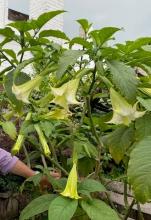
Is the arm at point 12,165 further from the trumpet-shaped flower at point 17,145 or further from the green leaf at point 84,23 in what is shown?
the green leaf at point 84,23

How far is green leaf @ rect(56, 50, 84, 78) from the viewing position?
32.9 inches

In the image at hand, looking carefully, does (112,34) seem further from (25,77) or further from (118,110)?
(25,77)

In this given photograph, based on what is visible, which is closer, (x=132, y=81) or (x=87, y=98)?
(x=132, y=81)

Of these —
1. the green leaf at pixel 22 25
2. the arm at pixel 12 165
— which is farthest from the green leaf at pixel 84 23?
the arm at pixel 12 165

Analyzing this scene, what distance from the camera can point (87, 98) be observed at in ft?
3.40

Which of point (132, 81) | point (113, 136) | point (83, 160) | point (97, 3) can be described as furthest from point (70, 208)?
point (97, 3)

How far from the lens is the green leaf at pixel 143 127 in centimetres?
92

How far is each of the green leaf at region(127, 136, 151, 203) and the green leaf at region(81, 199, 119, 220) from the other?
0.23m

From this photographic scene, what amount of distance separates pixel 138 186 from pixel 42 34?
1.36ft

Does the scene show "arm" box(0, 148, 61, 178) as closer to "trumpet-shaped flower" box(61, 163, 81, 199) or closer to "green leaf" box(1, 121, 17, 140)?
"green leaf" box(1, 121, 17, 140)

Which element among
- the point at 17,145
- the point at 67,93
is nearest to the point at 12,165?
the point at 17,145

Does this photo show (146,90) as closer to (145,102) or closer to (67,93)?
(145,102)

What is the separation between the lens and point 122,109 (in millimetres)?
888

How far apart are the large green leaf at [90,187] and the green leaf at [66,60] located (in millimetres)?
347
